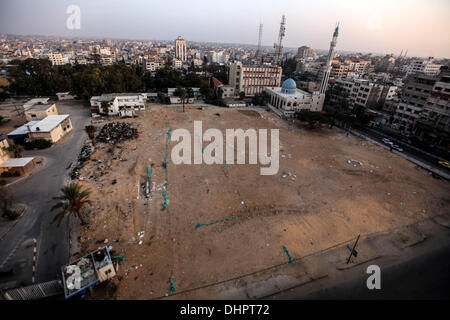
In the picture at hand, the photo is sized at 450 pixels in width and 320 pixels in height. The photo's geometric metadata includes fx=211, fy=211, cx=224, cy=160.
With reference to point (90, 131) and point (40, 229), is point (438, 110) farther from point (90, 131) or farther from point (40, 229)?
point (90, 131)

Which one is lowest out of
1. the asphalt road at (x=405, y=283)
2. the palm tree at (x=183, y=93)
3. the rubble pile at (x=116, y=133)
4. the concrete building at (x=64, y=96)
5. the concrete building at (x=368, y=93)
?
the asphalt road at (x=405, y=283)

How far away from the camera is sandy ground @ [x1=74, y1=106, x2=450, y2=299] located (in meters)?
17.5

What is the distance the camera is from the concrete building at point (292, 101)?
53938mm

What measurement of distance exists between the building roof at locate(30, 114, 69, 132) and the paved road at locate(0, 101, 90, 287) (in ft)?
13.3

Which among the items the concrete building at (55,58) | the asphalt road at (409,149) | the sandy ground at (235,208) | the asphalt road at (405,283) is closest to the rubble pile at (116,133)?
the sandy ground at (235,208)

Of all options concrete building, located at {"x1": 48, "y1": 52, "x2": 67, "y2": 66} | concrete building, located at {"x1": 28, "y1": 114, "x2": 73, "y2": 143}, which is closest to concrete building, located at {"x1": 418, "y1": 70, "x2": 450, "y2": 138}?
concrete building, located at {"x1": 28, "y1": 114, "x2": 73, "y2": 143}

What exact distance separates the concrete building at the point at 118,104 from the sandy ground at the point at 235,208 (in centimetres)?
1505

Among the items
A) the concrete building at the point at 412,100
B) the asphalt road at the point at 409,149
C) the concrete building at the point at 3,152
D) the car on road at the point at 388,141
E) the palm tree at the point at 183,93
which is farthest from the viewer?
the palm tree at the point at 183,93

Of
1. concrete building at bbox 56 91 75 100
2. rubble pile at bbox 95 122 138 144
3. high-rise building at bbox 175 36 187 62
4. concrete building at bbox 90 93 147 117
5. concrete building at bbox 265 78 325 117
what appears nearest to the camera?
rubble pile at bbox 95 122 138 144

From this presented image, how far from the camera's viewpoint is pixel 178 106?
57.8m

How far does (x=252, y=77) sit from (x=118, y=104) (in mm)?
40427

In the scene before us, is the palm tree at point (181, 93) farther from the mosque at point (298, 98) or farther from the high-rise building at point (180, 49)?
the high-rise building at point (180, 49)

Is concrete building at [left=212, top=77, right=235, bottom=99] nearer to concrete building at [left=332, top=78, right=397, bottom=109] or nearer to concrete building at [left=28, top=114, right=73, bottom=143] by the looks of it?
concrete building at [left=332, top=78, right=397, bottom=109]
